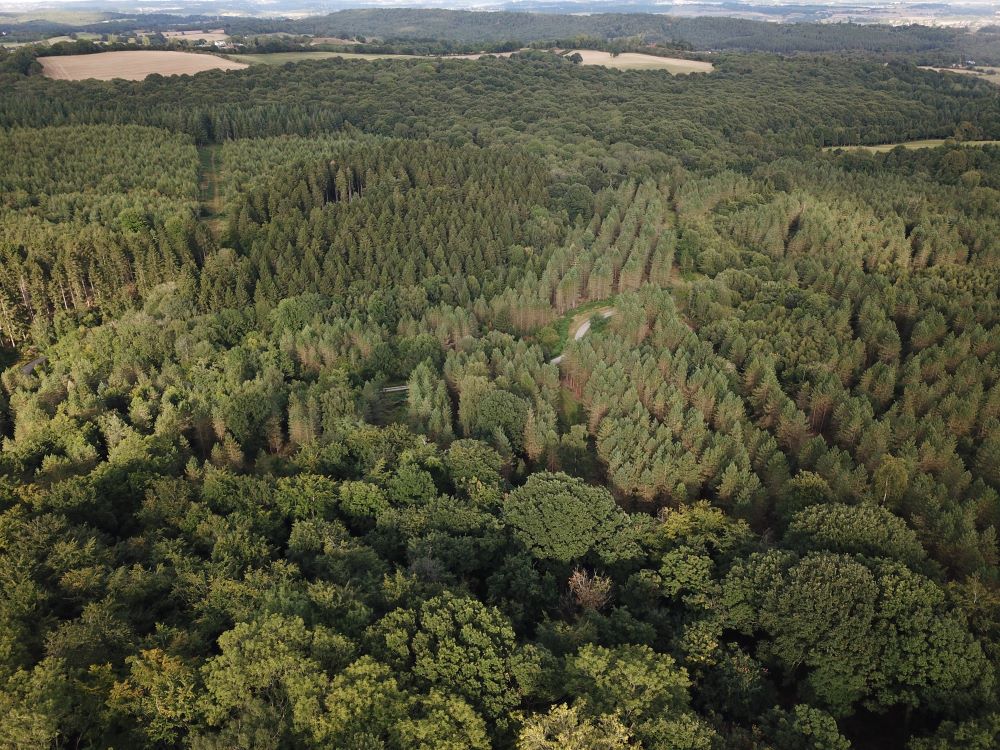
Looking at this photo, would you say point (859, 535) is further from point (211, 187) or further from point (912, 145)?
point (912, 145)

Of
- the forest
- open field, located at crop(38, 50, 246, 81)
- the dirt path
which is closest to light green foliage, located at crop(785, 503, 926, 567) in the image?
the forest

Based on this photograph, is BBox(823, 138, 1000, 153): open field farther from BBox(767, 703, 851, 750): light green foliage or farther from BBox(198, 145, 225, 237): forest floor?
BBox(767, 703, 851, 750): light green foliage

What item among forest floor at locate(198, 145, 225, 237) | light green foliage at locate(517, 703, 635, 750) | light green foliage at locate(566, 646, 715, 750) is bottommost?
light green foliage at locate(566, 646, 715, 750)

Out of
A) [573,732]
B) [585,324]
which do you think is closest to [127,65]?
[585,324]

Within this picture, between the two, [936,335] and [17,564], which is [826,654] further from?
[936,335]

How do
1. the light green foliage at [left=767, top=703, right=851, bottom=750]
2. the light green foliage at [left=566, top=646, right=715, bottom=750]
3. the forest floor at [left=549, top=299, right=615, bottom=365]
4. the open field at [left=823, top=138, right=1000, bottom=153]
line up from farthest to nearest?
the open field at [left=823, top=138, right=1000, bottom=153], the forest floor at [left=549, top=299, right=615, bottom=365], the light green foliage at [left=767, top=703, right=851, bottom=750], the light green foliage at [left=566, top=646, right=715, bottom=750]

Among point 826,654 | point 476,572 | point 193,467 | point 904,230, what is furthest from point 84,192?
point 904,230
